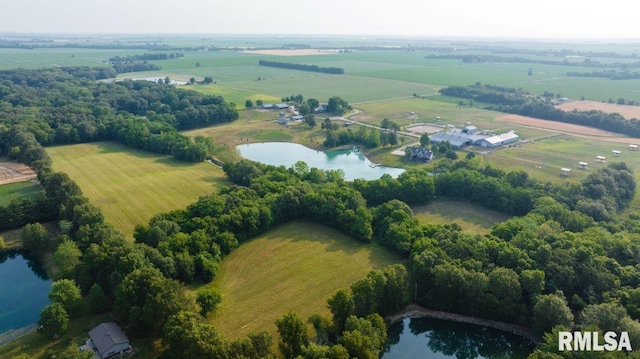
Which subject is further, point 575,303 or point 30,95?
point 30,95

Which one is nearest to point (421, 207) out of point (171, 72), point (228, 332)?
point (228, 332)

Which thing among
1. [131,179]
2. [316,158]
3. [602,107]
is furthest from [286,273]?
[602,107]

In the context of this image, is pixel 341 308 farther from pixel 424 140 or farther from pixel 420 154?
pixel 424 140

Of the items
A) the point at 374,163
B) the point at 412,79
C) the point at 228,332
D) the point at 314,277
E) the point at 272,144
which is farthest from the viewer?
the point at 412,79

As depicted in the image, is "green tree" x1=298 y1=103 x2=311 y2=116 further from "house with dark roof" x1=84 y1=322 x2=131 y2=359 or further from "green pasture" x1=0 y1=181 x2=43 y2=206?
"house with dark roof" x1=84 y1=322 x2=131 y2=359

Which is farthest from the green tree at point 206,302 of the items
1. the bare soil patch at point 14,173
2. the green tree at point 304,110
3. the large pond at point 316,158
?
the green tree at point 304,110

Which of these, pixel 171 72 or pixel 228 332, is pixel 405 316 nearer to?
pixel 228 332
